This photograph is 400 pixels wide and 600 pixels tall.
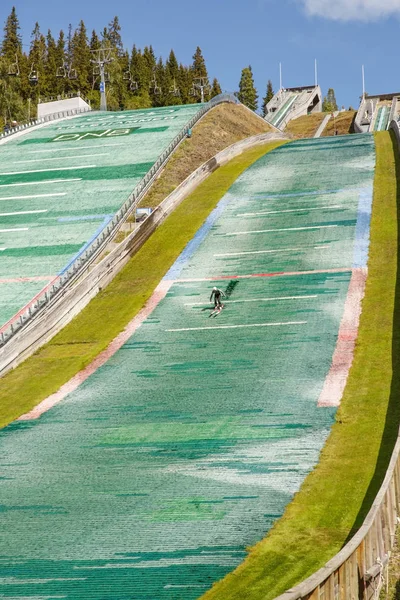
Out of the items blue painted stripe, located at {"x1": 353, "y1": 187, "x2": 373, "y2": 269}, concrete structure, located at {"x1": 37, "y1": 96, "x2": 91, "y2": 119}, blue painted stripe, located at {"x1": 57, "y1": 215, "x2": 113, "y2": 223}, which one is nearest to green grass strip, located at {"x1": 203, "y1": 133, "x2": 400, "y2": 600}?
blue painted stripe, located at {"x1": 353, "y1": 187, "x2": 373, "y2": 269}

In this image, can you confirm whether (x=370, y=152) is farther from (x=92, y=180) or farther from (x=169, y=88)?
(x=169, y=88)

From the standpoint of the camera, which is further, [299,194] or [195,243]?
[299,194]

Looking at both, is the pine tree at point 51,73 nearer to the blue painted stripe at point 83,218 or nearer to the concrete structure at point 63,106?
the concrete structure at point 63,106

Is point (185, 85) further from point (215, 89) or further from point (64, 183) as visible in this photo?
point (64, 183)

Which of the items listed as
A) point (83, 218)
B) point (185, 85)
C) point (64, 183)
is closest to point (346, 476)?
point (83, 218)

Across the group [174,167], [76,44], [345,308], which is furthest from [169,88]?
[345,308]
